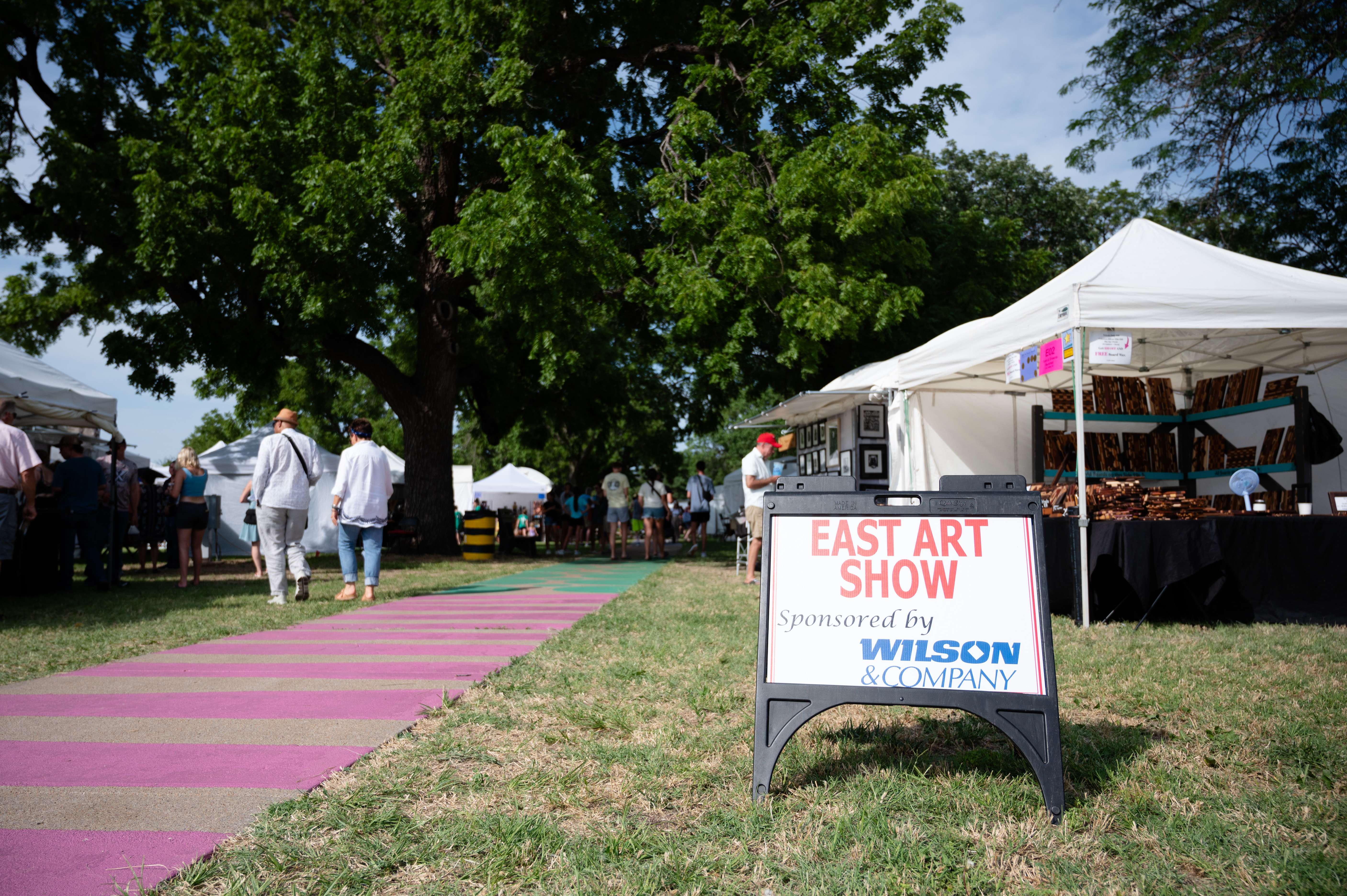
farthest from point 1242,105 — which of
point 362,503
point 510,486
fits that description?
point 510,486

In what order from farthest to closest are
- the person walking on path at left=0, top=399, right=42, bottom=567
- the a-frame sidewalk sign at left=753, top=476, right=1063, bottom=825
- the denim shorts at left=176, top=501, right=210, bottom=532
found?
the denim shorts at left=176, top=501, right=210, bottom=532
the person walking on path at left=0, top=399, right=42, bottom=567
the a-frame sidewalk sign at left=753, top=476, right=1063, bottom=825

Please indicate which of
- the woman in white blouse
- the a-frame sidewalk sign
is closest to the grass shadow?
the a-frame sidewalk sign

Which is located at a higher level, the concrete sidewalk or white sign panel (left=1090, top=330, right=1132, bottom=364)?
white sign panel (left=1090, top=330, right=1132, bottom=364)

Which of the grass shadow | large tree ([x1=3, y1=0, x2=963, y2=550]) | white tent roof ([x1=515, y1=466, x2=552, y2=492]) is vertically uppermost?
large tree ([x1=3, y1=0, x2=963, y2=550])

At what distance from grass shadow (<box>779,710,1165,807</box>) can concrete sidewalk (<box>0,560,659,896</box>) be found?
1.82 meters

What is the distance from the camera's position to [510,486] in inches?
1404

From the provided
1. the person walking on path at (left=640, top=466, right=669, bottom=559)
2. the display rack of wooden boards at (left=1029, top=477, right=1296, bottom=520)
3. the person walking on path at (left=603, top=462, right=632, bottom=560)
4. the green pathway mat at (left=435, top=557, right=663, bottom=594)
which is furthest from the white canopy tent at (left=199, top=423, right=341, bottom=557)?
the display rack of wooden boards at (left=1029, top=477, right=1296, bottom=520)

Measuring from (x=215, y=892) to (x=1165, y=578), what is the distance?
6.99 metres

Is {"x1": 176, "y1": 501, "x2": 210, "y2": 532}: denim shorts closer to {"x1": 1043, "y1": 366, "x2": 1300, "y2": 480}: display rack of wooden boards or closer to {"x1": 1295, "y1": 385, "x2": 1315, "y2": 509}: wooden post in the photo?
{"x1": 1043, "y1": 366, "x2": 1300, "y2": 480}: display rack of wooden boards

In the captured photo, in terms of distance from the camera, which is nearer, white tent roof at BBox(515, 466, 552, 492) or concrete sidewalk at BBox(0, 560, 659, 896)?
concrete sidewalk at BBox(0, 560, 659, 896)

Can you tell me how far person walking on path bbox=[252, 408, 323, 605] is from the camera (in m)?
8.71

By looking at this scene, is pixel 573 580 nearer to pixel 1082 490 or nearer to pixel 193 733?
pixel 1082 490

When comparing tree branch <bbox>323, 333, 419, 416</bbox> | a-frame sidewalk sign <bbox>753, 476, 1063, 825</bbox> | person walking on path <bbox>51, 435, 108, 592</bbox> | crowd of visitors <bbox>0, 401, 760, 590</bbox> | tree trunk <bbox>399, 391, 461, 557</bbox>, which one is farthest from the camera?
tree trunk <bbox>399, 391, 461, 557</bbox>

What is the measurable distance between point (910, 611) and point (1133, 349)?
323 inches
